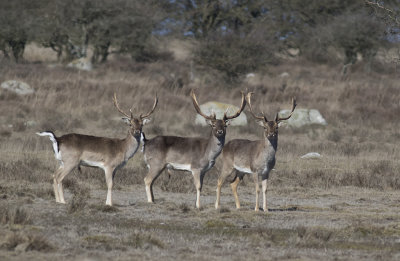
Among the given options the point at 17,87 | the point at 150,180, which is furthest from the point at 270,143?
the point at 17,87

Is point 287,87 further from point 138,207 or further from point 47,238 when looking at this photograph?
point 47,238

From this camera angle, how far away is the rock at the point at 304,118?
29219mm

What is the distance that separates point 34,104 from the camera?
2969cm

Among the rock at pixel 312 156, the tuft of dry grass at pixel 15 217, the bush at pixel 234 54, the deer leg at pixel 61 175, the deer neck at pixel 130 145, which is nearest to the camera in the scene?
the tuft of dry grass at pixel 15 217

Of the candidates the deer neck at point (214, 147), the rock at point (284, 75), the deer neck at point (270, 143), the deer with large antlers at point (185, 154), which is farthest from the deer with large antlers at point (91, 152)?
the rock at point (284, 75)

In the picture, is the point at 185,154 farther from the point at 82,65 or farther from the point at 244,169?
the point at 82,65

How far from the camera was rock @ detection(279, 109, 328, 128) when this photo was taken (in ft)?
95.9

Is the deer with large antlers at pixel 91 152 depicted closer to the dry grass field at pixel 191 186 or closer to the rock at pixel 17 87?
the dry grass field at pixel 191 186

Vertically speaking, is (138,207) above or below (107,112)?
below

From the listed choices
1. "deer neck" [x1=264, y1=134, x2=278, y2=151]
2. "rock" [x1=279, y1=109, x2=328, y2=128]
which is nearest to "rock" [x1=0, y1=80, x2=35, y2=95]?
"rock" [x1=279, y1=109, x2=328, y2=128]

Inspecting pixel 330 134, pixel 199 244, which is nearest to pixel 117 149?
pixel 199 244

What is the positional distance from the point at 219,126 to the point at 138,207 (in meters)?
2.24

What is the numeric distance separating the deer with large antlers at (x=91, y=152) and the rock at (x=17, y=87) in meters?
17.1

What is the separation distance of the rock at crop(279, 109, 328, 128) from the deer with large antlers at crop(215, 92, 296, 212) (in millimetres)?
14427
